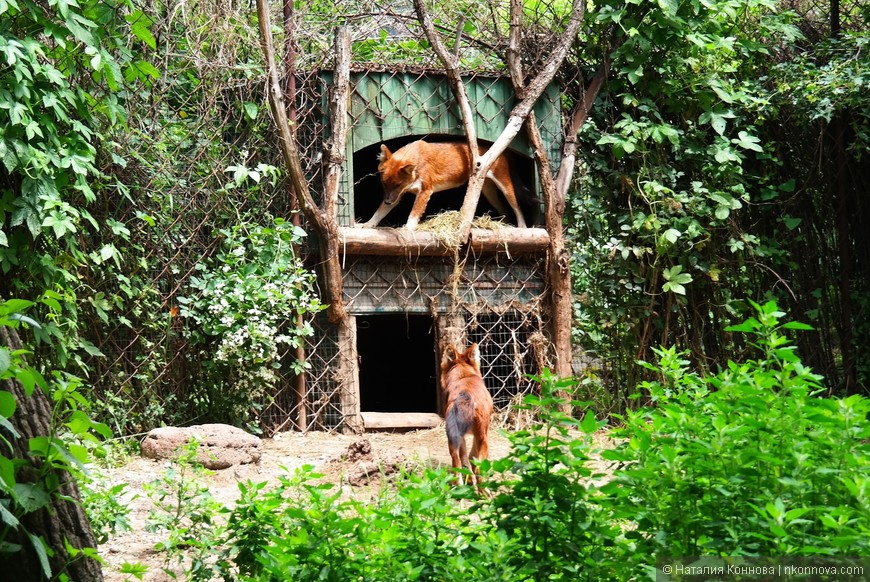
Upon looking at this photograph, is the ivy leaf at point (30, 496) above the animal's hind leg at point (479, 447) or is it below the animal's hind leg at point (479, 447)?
above

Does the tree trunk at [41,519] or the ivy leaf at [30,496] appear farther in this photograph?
the tree trunk at [41,519]

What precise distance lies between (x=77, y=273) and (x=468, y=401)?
A: 3185 mm

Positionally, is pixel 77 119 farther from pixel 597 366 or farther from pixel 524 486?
pixel 597 366

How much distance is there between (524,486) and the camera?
114 inches

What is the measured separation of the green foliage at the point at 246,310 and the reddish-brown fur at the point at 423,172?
1180 mm

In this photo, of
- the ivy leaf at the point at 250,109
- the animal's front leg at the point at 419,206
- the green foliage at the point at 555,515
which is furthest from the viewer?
the animal's front leg at the point at 419,206

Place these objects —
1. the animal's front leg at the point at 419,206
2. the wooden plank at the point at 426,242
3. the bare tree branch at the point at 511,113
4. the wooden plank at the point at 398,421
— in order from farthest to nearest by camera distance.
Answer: the animal's front leg at the point at 419,206
the bare tree branch at the point at 511,113
the wooden plank at the point at 398,421
the wooden plank at the point at 426,242

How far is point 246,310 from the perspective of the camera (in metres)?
7.09

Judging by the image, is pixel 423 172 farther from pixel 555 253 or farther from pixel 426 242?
pixel 555 253

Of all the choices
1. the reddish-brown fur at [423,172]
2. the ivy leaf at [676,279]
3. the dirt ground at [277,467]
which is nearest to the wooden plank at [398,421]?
the dirt ground at [277,467]

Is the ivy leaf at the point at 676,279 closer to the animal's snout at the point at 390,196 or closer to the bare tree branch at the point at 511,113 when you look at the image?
the bare tree branch at the point at 511,113

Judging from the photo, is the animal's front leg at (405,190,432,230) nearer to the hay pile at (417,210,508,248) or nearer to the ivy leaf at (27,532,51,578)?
the hay pile at (417,210,508,248)

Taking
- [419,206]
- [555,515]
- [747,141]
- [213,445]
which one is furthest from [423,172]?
[555,515]

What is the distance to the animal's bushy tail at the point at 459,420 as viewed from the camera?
5.84 metres
